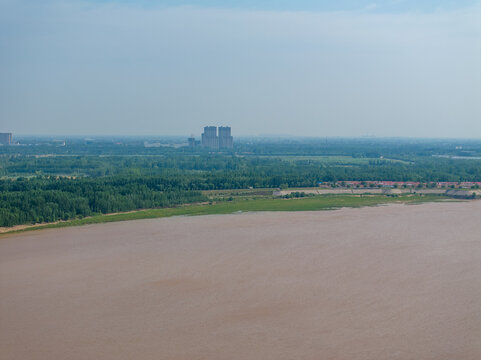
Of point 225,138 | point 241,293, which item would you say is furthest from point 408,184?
point 225,138

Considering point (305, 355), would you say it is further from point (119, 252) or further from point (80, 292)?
point (119, 252)

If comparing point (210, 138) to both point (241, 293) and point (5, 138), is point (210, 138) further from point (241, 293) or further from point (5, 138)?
point (241, 293)

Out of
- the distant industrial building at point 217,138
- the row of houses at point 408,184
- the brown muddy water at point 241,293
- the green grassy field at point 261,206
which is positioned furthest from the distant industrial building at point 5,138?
the brown muddy water at point 241,293

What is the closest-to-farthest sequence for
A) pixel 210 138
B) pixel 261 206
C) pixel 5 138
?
pixel 261 206, pixel 5 138, pixel 210 138

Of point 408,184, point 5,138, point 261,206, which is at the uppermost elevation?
point 5,138

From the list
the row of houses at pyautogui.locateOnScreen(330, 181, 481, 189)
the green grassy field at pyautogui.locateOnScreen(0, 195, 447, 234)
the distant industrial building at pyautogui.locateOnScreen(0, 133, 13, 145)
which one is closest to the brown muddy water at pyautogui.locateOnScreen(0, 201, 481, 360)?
the green grassy field at pyautogui.locateOnScreen(0, 195, 447, 234)

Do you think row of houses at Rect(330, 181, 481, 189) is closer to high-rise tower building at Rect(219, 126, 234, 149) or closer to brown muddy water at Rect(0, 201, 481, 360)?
brown muddy water at Rect(0, 201, 481, 360)
